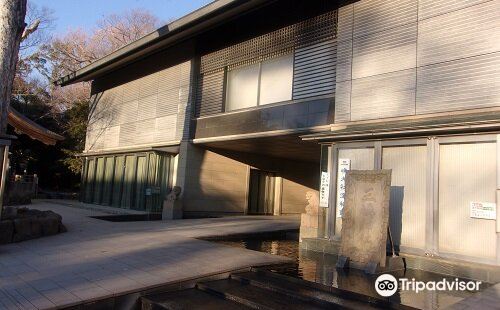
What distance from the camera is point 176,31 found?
15133mm

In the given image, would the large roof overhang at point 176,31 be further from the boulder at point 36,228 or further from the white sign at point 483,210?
the white sign at point 483,210

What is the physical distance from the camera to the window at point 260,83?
42.7 feet

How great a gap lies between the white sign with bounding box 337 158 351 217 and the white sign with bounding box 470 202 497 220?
2.75 metres

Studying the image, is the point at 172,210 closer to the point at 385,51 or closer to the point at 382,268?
the point at 385,51

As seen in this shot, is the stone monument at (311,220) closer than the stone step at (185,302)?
No

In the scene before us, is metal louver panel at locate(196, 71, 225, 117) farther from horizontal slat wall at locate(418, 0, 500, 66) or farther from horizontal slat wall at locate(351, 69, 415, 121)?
horizontal slat wall at locate(418, 0, 500, 66)

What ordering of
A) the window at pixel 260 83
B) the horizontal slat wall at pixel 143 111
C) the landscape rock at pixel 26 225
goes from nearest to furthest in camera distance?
the landscape rock at pixel 26 225 → the window at pixel 260 83 → the horizontal slat wall at pixel 143 111

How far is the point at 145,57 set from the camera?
19062 millimetres

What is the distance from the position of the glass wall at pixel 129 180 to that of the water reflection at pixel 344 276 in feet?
25.0

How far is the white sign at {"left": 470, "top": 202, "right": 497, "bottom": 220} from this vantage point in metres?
7.07

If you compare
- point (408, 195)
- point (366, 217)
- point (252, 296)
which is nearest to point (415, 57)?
point (408, 195)

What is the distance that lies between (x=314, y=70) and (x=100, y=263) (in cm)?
769

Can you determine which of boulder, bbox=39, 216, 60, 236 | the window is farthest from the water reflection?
the window

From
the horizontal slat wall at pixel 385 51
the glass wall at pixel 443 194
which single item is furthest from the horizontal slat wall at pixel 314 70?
the glass wall at pixel 443 194
